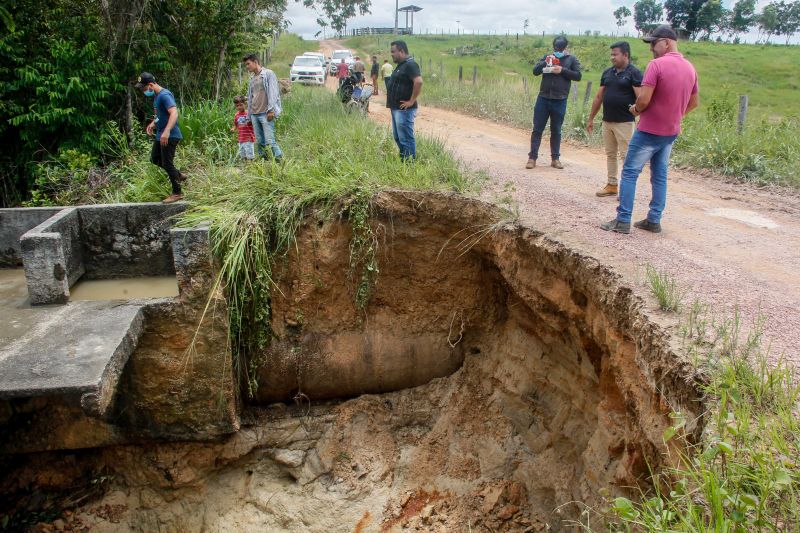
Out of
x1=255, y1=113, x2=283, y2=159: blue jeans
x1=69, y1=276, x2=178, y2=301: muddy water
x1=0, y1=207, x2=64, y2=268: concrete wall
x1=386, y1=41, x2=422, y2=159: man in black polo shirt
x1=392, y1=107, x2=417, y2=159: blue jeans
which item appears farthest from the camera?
x1=255, y1=113, x2=283, y2=159: blue jeans

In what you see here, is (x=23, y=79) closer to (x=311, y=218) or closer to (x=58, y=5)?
(x=58, y=5)

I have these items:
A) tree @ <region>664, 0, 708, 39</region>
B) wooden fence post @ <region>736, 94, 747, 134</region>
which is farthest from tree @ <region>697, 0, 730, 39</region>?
wooden fence post @ <region>736, 94, 747, 134</region>

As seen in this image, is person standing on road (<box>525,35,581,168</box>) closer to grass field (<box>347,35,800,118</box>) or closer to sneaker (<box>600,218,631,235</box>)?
sneaker (<box>600,218,631,235</box>)

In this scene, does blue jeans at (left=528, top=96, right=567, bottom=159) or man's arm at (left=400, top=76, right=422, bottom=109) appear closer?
man's arm at (left=400, top=76, right=422, bottom=109)

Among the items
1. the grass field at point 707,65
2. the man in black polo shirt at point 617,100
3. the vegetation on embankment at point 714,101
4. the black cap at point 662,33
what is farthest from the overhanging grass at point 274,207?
the grass field at point 707,65

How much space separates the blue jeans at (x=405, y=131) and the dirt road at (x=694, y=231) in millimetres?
1003

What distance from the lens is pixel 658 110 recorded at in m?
4.77

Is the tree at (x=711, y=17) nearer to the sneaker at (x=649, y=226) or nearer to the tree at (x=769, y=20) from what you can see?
the tree at (x=769, y=20)

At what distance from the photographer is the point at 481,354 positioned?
246 inches

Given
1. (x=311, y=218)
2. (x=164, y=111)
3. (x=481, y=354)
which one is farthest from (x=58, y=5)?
(x=481, y=354)

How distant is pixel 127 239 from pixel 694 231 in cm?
569

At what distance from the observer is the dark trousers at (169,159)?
6062 mm

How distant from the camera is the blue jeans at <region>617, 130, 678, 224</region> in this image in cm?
492

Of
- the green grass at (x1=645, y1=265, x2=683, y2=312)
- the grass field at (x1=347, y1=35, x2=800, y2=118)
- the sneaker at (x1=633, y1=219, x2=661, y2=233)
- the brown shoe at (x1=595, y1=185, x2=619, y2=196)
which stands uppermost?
the grass field at (x1=347, y1=35, x2=800, y2=118)
